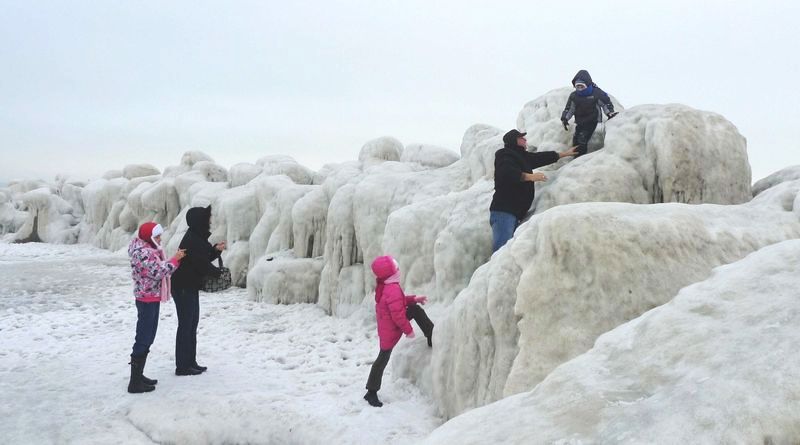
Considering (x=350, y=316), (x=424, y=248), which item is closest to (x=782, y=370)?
(x=424, y=248)

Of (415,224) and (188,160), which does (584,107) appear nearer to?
(415,224)

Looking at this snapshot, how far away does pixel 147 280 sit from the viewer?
6.83 m

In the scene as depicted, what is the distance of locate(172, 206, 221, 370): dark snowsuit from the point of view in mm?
7387

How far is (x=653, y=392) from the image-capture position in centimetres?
243

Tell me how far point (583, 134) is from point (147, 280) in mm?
6673

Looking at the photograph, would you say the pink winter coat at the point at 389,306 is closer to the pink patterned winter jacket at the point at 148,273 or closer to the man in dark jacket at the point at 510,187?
the man in dark jacket at the point at 510,187

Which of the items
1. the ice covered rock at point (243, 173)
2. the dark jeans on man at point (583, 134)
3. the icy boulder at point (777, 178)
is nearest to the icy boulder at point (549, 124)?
the dark jeans on man at point (583, 134)

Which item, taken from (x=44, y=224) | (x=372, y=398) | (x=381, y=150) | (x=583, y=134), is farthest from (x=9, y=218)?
(x=583, y=134)

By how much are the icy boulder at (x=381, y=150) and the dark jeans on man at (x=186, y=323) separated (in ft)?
32.1

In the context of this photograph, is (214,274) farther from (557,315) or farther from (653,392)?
(653,392)

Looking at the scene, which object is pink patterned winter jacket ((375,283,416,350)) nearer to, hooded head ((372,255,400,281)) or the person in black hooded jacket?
hooded head ((372,255,400,281))

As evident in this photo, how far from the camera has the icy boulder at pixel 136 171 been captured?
3469 cm

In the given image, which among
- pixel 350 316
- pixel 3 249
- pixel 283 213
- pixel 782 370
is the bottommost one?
pixel 3 249

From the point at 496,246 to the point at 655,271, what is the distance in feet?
10.5
